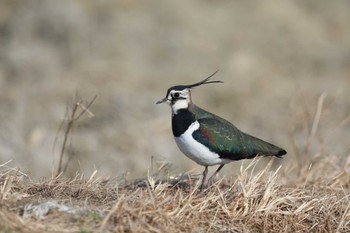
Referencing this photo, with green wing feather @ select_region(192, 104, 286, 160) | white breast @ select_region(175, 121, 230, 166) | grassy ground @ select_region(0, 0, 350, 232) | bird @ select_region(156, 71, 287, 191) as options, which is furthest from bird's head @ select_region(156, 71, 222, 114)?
grassy ground @ select_region(0, 0, 350, 232)

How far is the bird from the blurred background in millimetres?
3853

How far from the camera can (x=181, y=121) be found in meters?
6.90

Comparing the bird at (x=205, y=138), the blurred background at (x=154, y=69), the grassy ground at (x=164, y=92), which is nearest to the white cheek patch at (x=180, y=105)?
the bird at (x=205, y=138)

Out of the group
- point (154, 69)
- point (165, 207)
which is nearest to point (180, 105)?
point (165, 207)

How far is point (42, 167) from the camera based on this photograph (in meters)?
11.0

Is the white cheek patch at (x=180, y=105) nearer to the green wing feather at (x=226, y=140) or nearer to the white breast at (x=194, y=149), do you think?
the green wing feather at (x=226, y=140)

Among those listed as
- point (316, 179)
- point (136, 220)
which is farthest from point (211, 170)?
point (136, 220)

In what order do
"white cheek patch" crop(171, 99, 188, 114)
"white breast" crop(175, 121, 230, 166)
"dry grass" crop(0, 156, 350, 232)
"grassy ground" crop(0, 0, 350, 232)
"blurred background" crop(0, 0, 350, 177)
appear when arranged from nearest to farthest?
"dry grass" crop(0, 156, 350, 232), "grassy ground" crop(0, 0, 350, 232), "white breast" crop(175, 121, 230, 166), "white cheek patch" crop(171, 99, 188, 114), "blurred background" crop(0, 0, 350, 177)

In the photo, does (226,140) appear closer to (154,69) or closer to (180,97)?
(180,97)

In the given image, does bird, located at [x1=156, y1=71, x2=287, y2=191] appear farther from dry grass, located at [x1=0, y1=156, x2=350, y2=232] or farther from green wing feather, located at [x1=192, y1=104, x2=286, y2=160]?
dry grass, located at [x1=0, y1=156, x2=350, y2=232]

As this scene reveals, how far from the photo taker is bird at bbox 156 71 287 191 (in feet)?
22.3

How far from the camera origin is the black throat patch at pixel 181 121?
684 cm

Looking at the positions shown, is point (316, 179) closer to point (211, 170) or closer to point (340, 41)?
point (211, 170)

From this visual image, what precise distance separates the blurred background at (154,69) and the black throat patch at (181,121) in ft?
13.4
